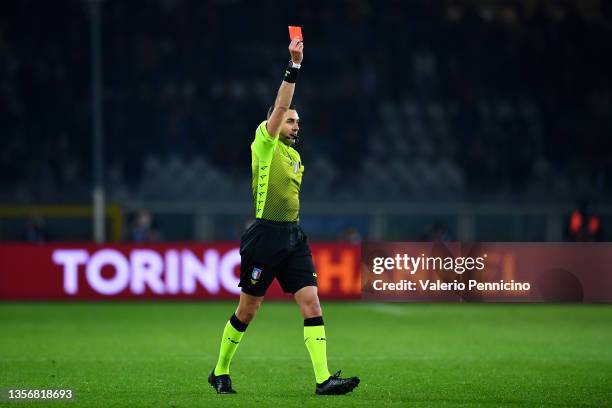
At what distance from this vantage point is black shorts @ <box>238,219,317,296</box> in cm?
→ 864

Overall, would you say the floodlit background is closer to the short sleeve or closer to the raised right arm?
the short sleeve

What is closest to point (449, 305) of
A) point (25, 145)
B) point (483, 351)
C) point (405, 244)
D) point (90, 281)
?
point (90, 281)

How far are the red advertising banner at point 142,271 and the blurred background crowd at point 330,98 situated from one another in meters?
6.61

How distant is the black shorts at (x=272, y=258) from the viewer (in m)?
8.64

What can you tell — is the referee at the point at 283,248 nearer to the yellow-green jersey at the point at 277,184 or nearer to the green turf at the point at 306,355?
the yellow-green jersey at the point at 277,184

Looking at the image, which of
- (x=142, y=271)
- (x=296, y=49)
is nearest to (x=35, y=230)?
(x=142, y=271)

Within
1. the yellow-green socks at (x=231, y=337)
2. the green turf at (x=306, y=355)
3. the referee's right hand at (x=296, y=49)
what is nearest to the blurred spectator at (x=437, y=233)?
the green turf at (x=306, y=355)

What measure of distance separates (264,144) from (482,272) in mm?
2856

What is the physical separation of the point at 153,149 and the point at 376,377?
19424 mm

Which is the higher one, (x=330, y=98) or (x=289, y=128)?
(x=330, y=98)

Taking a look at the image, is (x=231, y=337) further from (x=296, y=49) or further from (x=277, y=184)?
(x=296, y=49)

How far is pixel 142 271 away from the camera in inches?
815

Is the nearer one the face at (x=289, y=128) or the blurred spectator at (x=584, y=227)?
the face at (x=289, y=128)

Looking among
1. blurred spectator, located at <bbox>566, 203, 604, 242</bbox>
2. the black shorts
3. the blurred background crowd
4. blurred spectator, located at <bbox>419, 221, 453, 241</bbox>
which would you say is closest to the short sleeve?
the black shorts
